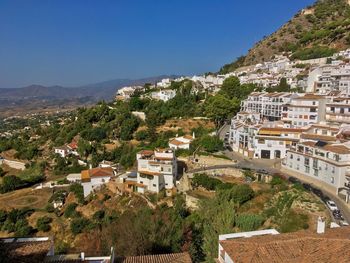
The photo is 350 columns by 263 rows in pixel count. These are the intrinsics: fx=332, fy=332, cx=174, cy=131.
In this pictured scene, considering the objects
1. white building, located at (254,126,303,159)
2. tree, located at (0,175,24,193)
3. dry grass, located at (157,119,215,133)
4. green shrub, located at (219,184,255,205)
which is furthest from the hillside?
tree, located at (0,175,24,193)

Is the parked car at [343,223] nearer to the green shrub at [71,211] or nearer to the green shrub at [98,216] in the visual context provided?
the green shrub at [98,216]

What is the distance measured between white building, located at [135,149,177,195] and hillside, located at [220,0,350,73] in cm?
5341

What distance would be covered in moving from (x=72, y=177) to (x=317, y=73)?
41501mm

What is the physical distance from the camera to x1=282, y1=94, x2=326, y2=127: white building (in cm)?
4069

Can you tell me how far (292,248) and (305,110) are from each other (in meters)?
31.8

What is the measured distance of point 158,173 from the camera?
115 ft

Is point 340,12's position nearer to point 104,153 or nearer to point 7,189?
point 104,153

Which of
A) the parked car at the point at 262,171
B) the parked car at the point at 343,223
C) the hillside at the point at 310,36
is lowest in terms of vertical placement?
the parked car at the point at 343,223

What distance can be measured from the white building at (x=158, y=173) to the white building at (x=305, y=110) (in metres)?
15.9

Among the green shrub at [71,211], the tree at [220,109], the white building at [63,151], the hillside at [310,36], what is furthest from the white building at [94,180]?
the hillside at [310,36]

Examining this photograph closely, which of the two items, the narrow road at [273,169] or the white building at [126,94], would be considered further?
the white building at [126,94]

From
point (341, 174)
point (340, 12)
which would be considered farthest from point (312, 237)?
point (340, 12)

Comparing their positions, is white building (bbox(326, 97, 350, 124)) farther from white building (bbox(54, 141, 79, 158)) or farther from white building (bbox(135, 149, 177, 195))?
white building (bbox(54, 141, 79, 158))

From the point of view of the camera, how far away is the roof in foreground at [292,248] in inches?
478
